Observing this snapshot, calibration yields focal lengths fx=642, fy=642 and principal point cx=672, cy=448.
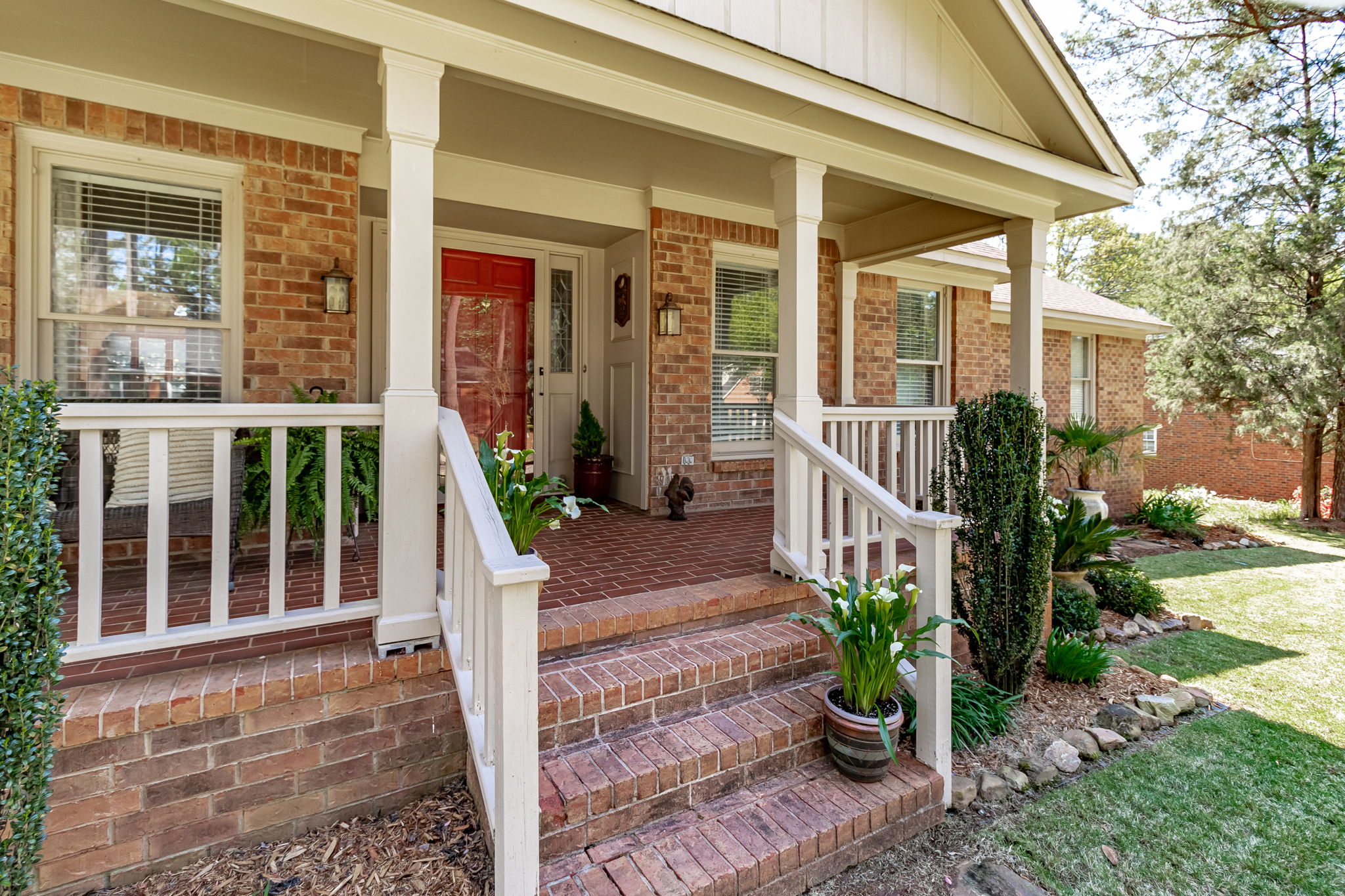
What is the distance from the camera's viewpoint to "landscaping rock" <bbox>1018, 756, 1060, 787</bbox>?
274 centimetres

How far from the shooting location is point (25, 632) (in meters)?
1.49

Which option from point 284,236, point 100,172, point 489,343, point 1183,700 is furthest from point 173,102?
point 1183,700

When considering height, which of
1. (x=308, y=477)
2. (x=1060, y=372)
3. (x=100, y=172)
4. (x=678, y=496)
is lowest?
(x=678, y=496)

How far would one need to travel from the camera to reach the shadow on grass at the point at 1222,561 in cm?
673

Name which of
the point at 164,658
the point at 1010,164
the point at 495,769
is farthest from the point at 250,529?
the point at 1010,164

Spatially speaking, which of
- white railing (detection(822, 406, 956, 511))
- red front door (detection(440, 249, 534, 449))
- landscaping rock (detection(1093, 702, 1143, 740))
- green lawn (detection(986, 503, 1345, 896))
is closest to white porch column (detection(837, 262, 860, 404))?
white railing (detection(822, 406, 956, 511))

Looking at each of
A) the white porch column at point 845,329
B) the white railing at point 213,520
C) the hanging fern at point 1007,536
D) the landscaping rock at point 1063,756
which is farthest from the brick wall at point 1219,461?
the white railing at point 213,520

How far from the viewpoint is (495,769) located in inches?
69.6

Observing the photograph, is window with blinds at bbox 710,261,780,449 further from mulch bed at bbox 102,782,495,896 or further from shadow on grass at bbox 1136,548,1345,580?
shadow on grass at bbox 1136,548,1345,580

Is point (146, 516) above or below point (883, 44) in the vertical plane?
below

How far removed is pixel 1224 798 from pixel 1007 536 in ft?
4.26

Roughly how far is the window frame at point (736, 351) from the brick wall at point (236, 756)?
3604 mm

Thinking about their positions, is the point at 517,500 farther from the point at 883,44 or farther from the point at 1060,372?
the point at 1060,372

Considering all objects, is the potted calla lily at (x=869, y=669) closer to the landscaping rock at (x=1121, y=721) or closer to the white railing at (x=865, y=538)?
the white railing at (x=865, y=538)
